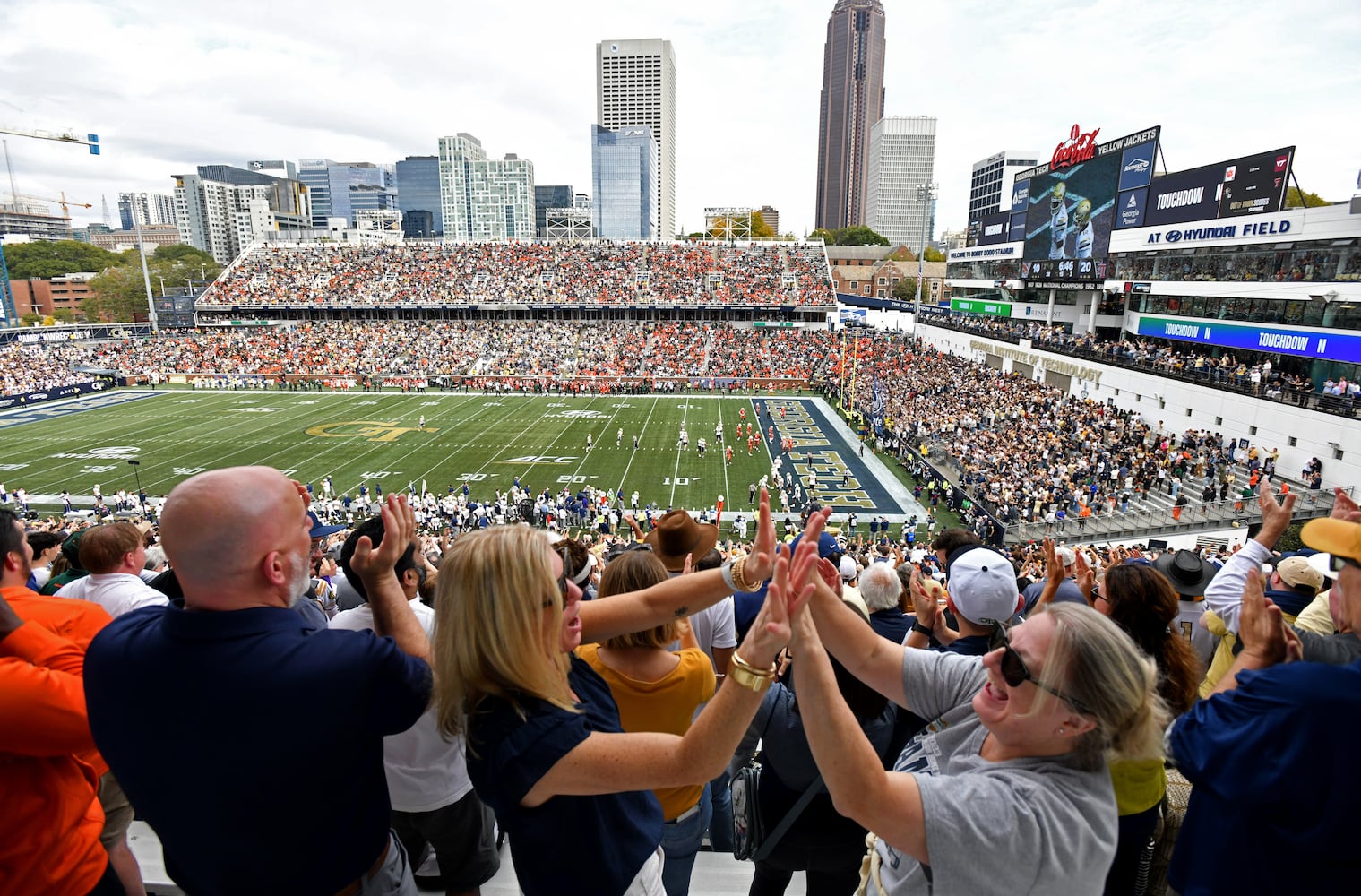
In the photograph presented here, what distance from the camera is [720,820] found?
11.9 feet

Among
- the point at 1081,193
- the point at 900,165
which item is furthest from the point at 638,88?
the point at 1081,193

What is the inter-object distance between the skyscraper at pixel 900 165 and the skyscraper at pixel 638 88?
176ft

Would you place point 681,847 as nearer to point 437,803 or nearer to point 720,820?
point 720,820

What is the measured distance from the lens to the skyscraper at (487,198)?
17862cm

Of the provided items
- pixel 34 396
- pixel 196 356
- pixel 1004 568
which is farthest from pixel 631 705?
pixel 196 356

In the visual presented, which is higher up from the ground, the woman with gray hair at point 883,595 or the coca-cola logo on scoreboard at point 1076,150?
the coca-cola logo on scoreboard at point 1076,150

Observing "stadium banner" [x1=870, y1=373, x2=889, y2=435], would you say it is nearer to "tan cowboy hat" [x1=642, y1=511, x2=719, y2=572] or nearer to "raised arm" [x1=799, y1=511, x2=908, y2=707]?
"tan cowboy hat" [x1=642, y1=511, x2=719, y2=572]

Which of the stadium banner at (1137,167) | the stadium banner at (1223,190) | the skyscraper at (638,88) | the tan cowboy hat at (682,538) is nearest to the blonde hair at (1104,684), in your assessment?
the tan cowboy hat at (682,538)

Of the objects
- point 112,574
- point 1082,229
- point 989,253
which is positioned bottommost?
point 112,574

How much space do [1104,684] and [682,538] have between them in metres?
2.30

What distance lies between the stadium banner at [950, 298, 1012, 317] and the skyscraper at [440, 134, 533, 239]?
147690 mm

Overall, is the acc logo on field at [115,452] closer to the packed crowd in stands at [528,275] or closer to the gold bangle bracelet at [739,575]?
the packed crowd in stands at [528,275]

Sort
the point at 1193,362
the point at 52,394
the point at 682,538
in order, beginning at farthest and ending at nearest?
the point at 52,394 → the point at 1193,362 → the point at 682,538

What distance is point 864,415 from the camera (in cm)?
3272
